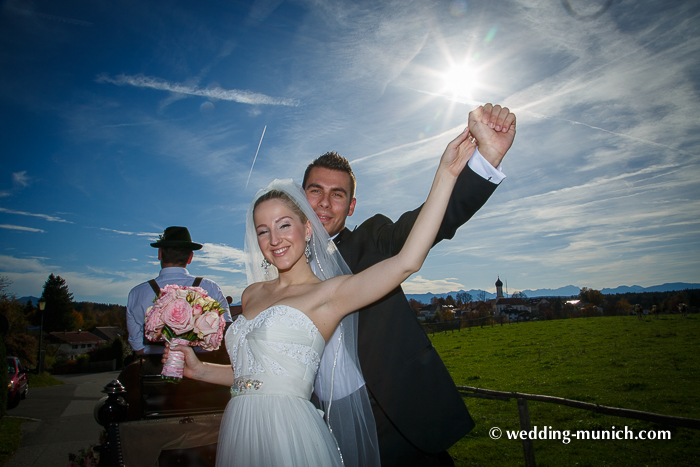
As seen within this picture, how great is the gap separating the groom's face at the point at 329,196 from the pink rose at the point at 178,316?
122 cm

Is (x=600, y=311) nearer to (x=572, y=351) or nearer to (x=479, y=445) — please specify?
(x=572, y=351)

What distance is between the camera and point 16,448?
9.53 metres

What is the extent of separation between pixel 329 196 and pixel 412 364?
1.52 m

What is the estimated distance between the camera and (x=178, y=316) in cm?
244

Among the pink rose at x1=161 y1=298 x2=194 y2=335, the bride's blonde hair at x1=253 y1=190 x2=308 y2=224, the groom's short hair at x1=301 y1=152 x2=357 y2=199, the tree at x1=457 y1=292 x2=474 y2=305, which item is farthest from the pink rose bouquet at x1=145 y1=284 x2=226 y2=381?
the tree at x1=457 y1=292 x2=474 y2=305

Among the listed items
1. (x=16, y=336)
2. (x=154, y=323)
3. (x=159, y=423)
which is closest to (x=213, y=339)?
(x=154, y=323)

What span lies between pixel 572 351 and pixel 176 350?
3738cm

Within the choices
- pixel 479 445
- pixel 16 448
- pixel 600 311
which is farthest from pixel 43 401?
pixel 600 311

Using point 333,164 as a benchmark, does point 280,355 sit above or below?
below

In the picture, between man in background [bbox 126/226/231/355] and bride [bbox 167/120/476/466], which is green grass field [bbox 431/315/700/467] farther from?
man in background [bbox 126/226/231/355]

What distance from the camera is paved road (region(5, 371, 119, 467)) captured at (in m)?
Answer: 8.80

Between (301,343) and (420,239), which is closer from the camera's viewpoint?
(420,239)

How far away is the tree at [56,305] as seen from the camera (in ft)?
206

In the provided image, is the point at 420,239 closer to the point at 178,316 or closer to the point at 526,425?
the point at 178,316
